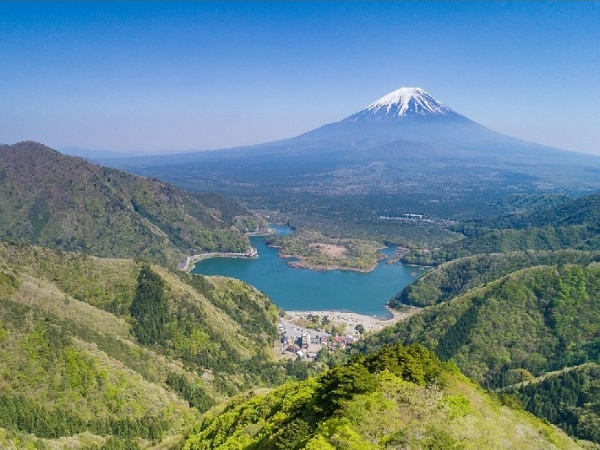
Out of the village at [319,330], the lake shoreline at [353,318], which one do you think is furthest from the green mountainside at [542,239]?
the village at [319,330]

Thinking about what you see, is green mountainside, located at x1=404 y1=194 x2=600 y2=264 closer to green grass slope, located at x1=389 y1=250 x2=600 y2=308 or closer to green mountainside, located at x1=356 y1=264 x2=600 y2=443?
green grass slope, located at x1=389 y1=250 x2=600 y2=308

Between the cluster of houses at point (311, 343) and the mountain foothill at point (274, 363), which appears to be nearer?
the mountain foothill at point (274, 363)

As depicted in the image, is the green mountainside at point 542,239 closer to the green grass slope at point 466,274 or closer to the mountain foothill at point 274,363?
the mountain foothill at point 274,363

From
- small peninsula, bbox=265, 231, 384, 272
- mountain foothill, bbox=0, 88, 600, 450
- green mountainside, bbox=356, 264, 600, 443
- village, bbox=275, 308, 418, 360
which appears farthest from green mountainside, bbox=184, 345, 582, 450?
small peninsula, bbox=265, 231, 384, 272

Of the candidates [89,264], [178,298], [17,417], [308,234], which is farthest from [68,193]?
[17,417]

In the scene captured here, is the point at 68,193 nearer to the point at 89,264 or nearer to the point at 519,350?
the point at 89,264

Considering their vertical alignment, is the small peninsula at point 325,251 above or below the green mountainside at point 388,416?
below
